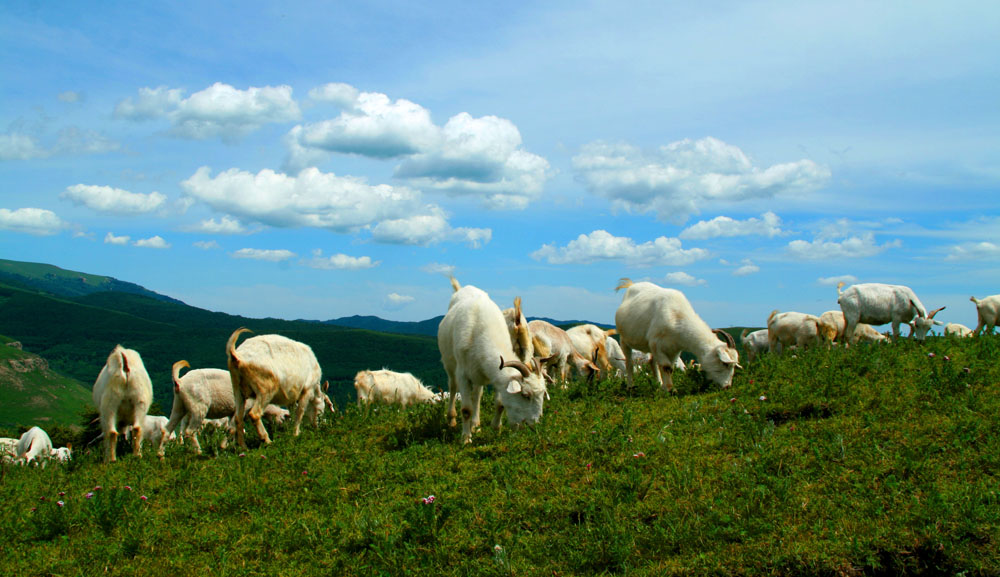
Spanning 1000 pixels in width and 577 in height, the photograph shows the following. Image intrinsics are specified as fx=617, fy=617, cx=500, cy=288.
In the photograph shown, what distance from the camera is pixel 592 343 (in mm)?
25219

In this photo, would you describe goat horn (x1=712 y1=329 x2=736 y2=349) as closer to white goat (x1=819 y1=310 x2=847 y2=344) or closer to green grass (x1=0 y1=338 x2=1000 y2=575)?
green grass (x1=0 y1=338 x2=1000 y2=575)

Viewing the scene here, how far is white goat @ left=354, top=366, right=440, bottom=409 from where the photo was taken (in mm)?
20531

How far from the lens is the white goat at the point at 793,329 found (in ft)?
83.6

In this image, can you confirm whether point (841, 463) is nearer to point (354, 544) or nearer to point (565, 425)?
point (565, 425)

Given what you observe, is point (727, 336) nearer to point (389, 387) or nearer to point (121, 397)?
point (389, 387)

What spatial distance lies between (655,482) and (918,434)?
11.2 feet

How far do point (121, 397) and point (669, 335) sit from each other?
38.5 ft

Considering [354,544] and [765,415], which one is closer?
[354,544]

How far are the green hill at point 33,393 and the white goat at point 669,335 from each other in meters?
137

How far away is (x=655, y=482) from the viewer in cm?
736

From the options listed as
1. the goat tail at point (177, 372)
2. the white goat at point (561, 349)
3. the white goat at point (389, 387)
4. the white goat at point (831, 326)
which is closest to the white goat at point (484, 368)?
the goat tail at point (177, 372)

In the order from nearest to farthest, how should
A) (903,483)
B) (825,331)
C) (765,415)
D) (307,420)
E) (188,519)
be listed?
(903,483) < (188,519) < (765,415) < (307,420) < (825,331)

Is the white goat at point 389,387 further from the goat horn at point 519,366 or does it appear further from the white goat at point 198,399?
the goat horn at point 519,366

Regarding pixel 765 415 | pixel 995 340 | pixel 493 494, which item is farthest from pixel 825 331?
pixel 493 494
